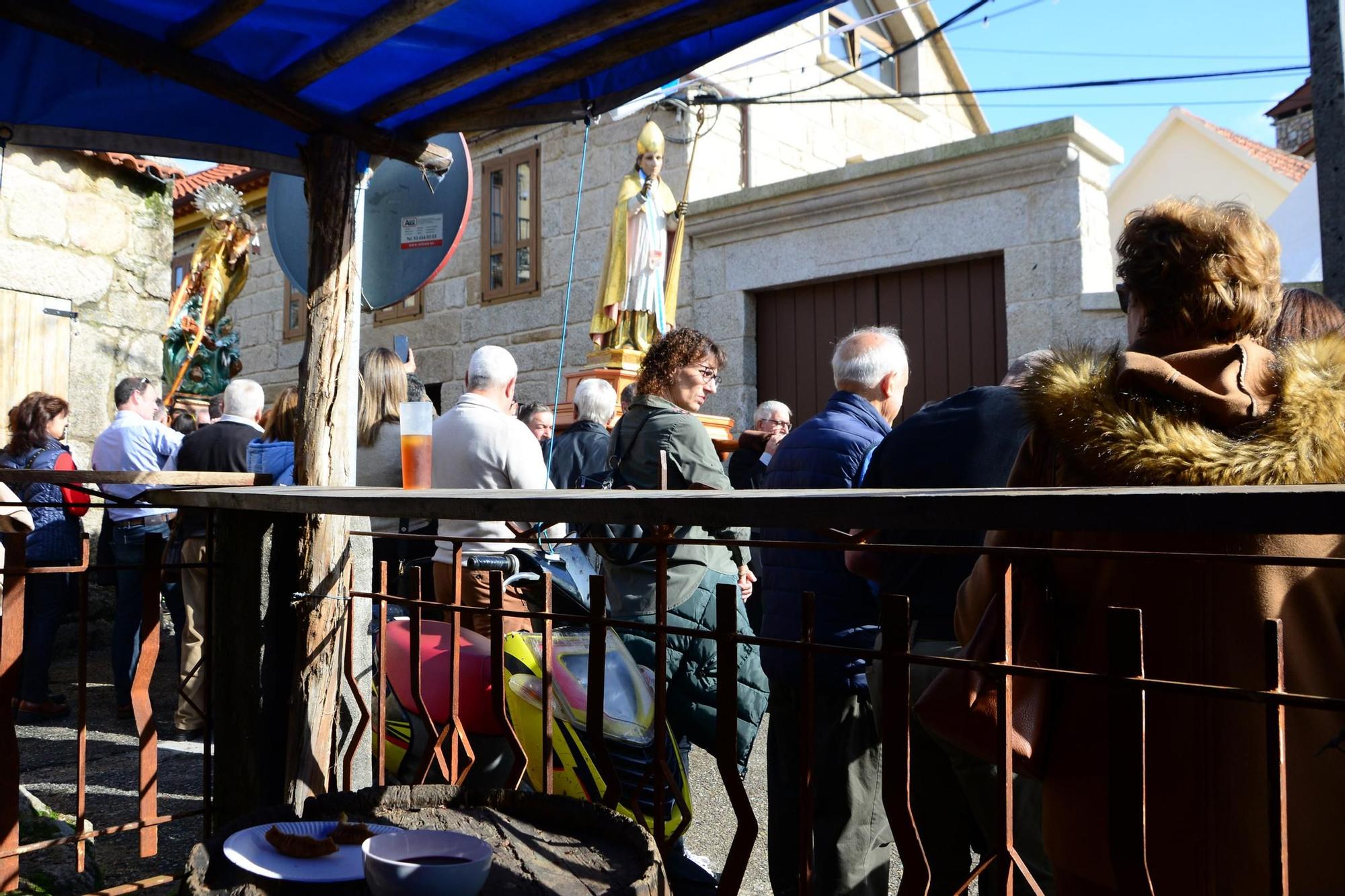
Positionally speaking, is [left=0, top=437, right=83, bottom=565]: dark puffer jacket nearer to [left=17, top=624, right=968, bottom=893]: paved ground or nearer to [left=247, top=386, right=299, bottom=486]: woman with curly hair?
[left=17, top=624, right=968, bottom=893]: paved ground

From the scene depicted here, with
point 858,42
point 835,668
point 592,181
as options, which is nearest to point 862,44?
point 858,42

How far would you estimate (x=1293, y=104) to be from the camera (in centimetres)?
2334

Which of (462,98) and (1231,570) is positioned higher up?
(462,98)

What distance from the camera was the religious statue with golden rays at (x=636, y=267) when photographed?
8.58 meters

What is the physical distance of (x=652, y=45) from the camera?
242 centimetres

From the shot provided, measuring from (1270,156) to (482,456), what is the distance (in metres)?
26.0

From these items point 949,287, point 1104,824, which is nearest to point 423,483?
point 1104,824

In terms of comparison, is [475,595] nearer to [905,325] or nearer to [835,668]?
[835,668]

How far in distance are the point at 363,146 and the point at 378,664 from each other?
1.46 metres

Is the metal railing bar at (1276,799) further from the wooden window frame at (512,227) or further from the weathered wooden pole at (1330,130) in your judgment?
the wooden window frame at (512,227)

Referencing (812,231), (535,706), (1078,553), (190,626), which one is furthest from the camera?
(812,231)

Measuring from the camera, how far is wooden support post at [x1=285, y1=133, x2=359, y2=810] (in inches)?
100

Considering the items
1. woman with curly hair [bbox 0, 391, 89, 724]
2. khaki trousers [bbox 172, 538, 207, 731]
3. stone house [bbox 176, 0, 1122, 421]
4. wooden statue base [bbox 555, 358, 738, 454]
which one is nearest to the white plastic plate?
khaki trousers [bbox 172, 538, 207, 731]

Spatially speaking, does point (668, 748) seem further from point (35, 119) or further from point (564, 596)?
point (35, 119)
